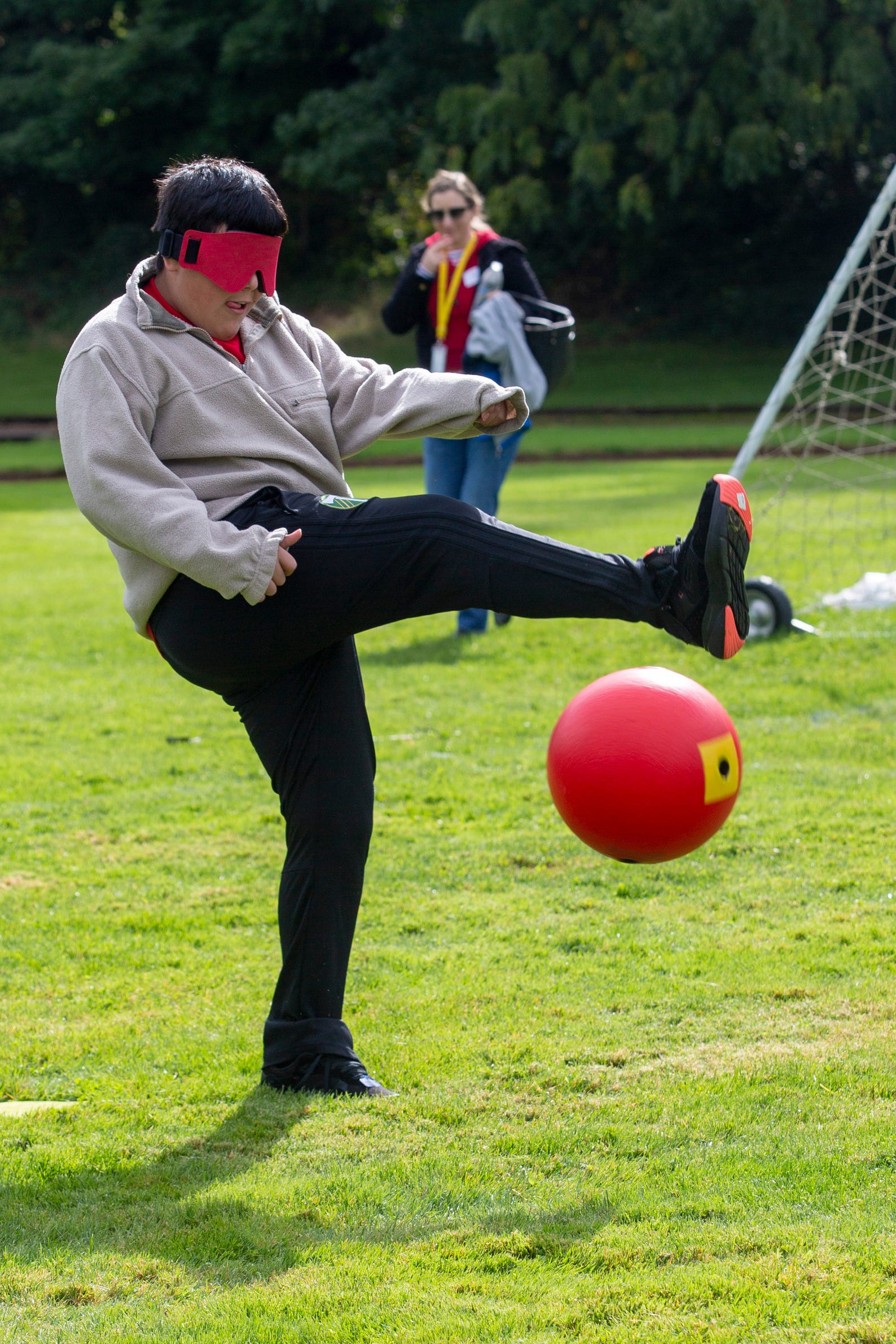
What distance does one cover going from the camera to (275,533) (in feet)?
10.6

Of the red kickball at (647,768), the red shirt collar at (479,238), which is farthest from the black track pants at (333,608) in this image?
the red shirt collar at (479,238)

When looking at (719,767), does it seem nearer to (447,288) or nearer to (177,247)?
(177,247)

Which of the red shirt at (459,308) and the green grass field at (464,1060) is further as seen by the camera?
the red shirt at (459,308)

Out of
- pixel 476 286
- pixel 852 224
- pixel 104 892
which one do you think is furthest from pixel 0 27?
pixel 104 892

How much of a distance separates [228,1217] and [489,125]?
3439 centimetres

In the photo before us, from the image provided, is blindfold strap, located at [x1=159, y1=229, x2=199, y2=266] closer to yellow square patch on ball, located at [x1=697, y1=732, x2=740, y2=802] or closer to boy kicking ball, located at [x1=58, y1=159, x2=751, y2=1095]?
boy kicking ball, located at [x1=58, y1=159, x2=751, y2=1095]

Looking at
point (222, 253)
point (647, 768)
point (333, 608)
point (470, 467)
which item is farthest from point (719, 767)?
point (470, 467)

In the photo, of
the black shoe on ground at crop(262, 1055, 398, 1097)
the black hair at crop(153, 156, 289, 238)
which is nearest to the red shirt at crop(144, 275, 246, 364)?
the black hair at crop(153, 156, 289, 238)

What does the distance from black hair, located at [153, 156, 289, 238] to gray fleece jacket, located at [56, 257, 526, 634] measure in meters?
0.15

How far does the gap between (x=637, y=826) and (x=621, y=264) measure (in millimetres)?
39020

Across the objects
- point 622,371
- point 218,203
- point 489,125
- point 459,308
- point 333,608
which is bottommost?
point 333,608

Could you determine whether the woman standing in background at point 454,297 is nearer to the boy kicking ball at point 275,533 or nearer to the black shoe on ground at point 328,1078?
the boy kicking ball at point 275,533

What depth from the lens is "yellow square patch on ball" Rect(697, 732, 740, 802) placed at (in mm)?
3930

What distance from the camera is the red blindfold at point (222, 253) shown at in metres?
3.40
